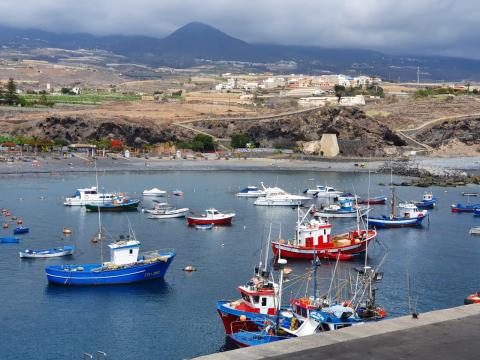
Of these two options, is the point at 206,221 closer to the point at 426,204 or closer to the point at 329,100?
the point at 426,204

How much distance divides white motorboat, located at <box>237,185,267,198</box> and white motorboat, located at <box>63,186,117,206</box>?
12580 mm

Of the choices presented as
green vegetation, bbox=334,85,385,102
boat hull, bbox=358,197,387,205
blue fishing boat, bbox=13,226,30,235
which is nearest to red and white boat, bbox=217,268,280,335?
blue fishing boat, bbox=13,226,30,235

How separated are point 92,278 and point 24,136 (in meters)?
79.9

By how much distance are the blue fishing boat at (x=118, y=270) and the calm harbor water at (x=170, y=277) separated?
44 centimetres

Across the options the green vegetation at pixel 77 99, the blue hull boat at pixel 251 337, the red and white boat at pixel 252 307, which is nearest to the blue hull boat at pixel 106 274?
the red and white boat at pixel 252 307

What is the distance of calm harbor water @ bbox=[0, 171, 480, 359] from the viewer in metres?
30.7

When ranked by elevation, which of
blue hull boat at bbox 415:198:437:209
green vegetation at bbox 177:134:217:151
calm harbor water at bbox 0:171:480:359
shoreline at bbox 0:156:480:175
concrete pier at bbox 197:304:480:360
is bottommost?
calm harbor water at bbox 0:171:480:359

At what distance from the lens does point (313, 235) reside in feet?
149

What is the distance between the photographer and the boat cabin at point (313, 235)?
45438mm

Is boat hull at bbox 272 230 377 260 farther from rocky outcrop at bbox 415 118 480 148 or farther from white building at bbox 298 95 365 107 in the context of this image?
white building at bbox 298 95 365 107

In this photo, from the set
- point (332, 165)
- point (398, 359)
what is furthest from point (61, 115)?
point (398, 359)

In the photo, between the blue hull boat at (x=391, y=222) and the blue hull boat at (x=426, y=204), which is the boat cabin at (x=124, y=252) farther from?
the blue hull boat at (x=426, y=204)

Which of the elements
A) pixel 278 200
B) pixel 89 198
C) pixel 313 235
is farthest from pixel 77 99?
pixel 313 235

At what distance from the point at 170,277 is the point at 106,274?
3293 millimetres
